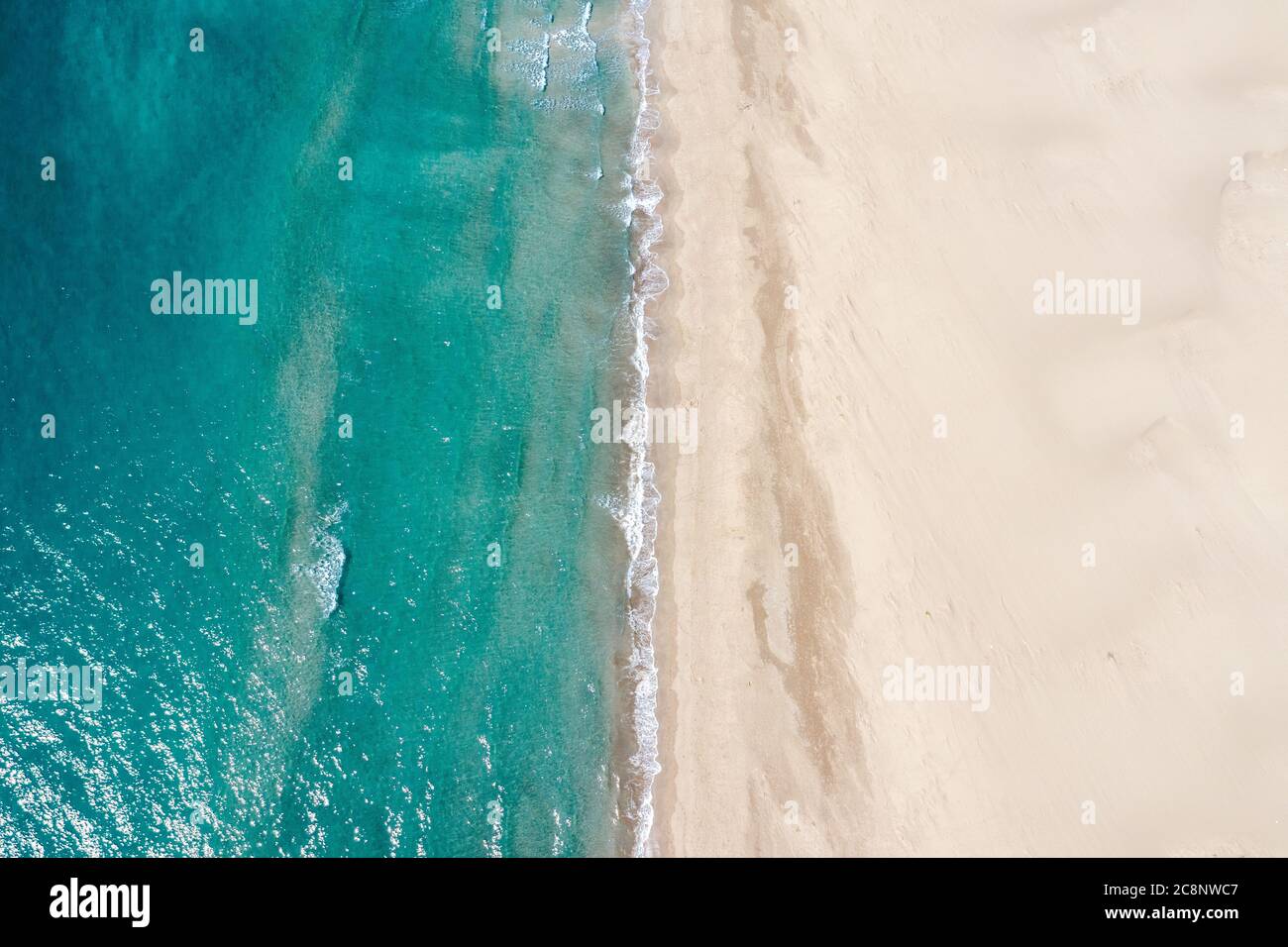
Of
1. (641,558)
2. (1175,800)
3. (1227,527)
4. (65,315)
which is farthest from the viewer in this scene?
(65,315)

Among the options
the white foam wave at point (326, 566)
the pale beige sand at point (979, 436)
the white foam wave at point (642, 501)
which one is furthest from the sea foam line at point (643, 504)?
the white foam wave at point (326, 566)

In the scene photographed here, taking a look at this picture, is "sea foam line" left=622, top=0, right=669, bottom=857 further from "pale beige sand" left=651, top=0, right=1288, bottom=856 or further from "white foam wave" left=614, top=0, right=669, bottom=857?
"pale beige sand" left=651, top=0, right=1288, bottom=856

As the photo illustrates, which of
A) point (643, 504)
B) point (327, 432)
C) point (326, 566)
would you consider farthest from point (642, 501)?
point (327, 432)

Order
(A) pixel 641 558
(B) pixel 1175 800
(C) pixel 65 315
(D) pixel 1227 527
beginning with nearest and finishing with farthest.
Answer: (B) pixel 1175 800 < (D) pixel 1227 527 < (A) pixel 641 558 < (C) pixel 65 315

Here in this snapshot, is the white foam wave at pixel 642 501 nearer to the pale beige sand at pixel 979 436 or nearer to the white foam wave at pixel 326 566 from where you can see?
the pale beige sand at pixel 979 436

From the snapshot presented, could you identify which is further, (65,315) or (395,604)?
(65,315)

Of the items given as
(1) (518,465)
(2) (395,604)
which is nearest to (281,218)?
(1) (518,465)

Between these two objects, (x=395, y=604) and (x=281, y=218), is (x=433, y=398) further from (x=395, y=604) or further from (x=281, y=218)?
(x=281, y=218)
